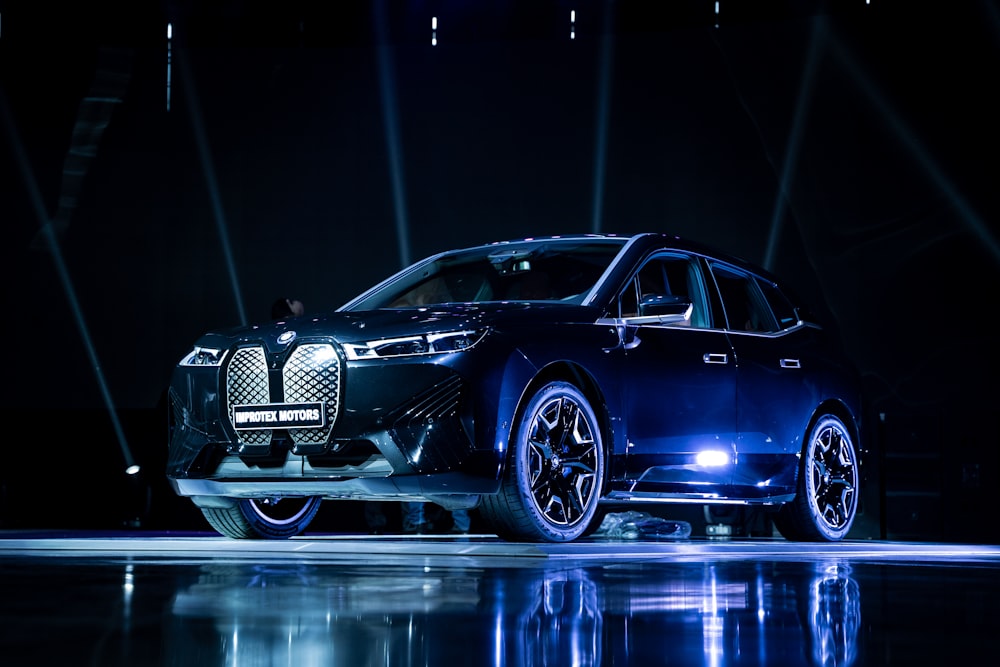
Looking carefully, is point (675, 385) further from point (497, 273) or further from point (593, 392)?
point (497, 273)

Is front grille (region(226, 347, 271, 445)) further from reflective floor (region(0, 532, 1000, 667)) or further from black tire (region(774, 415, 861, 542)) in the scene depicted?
black tire (region(774, 415, 861, 542))

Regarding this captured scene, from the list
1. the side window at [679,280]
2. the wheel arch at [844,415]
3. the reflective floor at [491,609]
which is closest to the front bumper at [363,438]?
the reflective floor at [491,609]

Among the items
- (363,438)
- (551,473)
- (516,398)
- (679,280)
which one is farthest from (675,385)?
(363,438)

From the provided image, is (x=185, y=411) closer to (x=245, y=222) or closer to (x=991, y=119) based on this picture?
(x=245, y=222)

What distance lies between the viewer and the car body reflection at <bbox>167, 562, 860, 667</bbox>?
2.64m

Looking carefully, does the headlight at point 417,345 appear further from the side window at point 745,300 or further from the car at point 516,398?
the side window at point 745,300

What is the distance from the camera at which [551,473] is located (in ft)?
19.4

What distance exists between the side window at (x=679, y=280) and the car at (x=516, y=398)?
0.03 ft

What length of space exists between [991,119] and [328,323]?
343 inches

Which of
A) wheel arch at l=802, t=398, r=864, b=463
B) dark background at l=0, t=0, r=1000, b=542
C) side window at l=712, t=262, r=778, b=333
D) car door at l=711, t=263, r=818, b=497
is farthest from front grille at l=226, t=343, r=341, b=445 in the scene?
dark background at l=0, t=0, r=1000, b=542

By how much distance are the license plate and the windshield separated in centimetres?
139

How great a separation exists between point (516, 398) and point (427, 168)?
323 inches

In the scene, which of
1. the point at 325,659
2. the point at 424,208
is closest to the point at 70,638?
the point at 325,659

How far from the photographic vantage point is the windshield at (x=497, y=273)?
6918 mm
